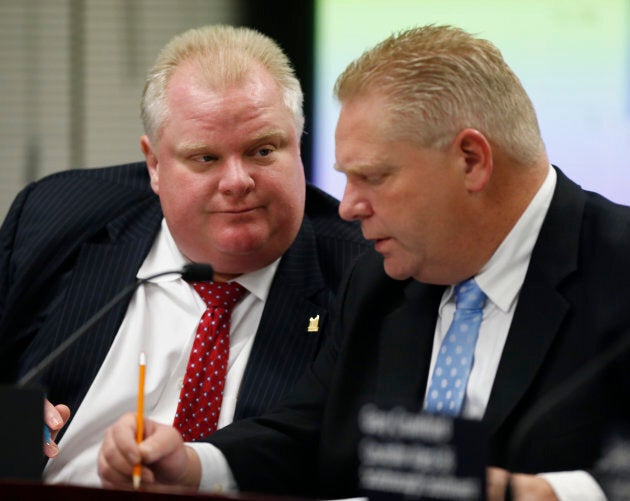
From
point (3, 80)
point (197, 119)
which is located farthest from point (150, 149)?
point (3, 80)

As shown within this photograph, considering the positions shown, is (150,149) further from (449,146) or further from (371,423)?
(371,423)

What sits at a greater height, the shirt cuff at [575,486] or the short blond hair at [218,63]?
the short blond hair at [218,63]

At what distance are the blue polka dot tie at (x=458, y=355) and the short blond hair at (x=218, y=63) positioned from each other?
0.92 meters

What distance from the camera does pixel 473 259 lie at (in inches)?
94.1

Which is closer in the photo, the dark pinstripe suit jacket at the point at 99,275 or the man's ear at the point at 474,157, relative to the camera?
the man's ear at the point at 474,157

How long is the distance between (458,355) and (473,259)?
198 mm

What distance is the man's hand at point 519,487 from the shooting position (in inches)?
70.3

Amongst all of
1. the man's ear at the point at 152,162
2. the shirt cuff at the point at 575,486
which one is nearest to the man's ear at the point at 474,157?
the shirt cuff at the point at 575,486

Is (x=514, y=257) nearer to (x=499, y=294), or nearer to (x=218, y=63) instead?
(x=499, y=294)

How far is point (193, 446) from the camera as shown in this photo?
8.00 ft

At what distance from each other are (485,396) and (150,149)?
4.28 ft

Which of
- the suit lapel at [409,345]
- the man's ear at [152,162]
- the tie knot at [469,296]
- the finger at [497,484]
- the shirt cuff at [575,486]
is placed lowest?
the shirt cuff at [575,486]

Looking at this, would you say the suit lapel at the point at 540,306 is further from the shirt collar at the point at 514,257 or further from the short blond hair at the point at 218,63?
the short blond hair at the point at 218,63

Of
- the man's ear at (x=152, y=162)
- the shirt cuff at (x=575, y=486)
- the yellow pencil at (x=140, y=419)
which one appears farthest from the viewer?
the man's ear at (x=152, y=162)
